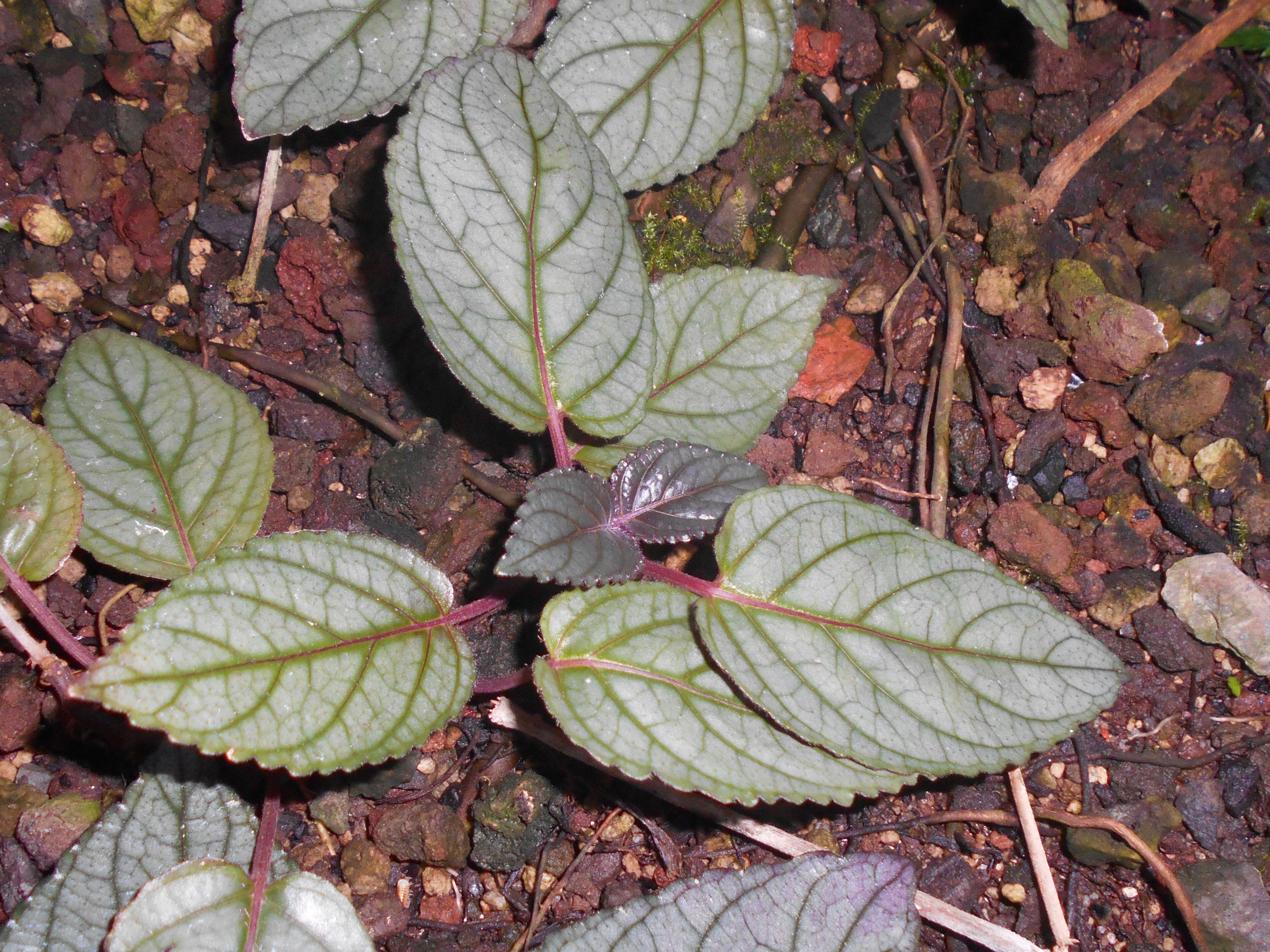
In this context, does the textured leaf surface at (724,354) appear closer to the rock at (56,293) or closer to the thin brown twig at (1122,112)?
the thin brown twig at (1122,112)

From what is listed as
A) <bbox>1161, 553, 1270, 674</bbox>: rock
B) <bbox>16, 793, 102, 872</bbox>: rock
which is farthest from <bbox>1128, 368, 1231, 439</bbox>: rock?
<bbox>16, 793, 102, 872</bbox>: rock

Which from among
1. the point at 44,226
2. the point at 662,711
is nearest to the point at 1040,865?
the point at 662,711

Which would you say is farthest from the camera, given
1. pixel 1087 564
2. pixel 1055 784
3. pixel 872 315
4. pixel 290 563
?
pixel 872 315

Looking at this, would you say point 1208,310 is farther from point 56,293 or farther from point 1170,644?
point 56,293

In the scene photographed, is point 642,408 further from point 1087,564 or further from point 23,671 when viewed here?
point 23,671

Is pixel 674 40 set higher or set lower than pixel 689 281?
higher

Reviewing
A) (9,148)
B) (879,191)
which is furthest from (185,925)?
(879,191)

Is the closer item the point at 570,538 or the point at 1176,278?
the point at 570,538
